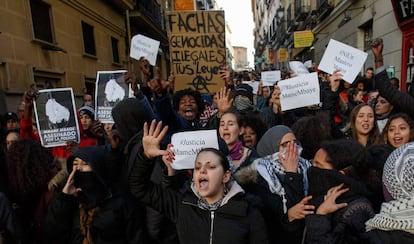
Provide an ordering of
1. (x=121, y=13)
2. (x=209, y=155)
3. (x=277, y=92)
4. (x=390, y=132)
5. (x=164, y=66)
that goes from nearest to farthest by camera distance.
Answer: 1. (x=209, y=155)
2. (x=390, y=132)
3. (x=277, y=92)
4. (x=121, y=13)
5. (x=164, y=66)

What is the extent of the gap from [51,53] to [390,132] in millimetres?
8008

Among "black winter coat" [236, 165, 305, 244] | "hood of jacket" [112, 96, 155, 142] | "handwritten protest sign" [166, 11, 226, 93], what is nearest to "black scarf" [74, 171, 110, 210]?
"hood of jacket" [112, 96, 155, 142]

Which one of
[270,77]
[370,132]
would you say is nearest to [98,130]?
[370,132]

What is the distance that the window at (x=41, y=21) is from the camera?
7.22 metres

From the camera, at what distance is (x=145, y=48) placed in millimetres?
4129

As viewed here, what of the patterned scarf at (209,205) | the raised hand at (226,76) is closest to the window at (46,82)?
the raised hand at (226,76)

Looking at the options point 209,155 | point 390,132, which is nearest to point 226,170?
point 209,155

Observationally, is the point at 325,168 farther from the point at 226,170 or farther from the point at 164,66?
the point at 164,66

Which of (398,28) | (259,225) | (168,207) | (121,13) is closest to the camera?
(259,225)

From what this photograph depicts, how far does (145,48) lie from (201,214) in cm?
308

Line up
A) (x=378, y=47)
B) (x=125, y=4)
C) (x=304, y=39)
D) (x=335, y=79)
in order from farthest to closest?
1. (x=304, y=39)
2. (x=125, y=4)
3. (x=335, y=79)
4. (x=378, y=47)

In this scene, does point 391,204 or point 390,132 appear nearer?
point 391,204

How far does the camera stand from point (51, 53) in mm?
7676

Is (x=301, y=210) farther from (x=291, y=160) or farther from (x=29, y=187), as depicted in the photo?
(x=29, y=187)
